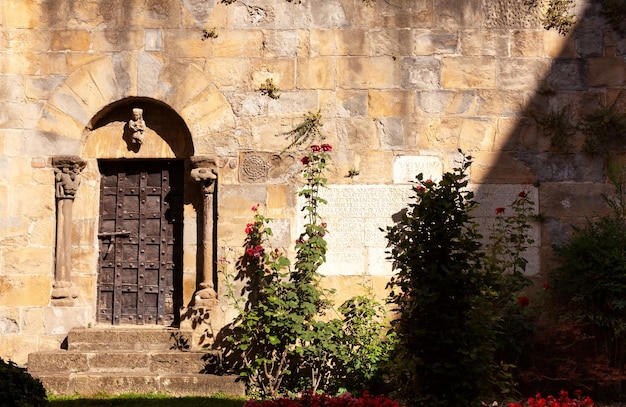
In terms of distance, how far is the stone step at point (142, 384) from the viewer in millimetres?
6258

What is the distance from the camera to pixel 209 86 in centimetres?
698

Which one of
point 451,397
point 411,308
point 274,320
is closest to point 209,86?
point 274,320

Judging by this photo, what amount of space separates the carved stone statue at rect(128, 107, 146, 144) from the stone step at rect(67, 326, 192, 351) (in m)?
1.89

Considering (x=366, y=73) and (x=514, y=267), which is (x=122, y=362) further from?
(x=514, y=267)

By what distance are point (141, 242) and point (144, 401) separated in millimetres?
1769

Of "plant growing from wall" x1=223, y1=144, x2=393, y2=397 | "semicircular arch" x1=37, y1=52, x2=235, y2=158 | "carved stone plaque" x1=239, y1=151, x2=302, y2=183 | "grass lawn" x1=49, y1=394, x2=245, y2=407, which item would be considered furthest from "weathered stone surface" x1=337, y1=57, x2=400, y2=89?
"grass lawn" x1=49, y1=394, x2=245, y2=407

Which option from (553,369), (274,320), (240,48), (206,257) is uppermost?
(240,48)

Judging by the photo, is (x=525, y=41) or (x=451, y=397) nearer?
(x=451, y=397)

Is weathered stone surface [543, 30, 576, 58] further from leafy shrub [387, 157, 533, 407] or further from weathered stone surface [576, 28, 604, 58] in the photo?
leafy shrub [387, 157, 533, 407]

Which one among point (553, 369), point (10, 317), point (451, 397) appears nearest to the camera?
point (451, 397)

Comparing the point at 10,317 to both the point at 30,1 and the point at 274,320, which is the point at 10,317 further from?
the point at 30,1

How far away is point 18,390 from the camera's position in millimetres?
3781

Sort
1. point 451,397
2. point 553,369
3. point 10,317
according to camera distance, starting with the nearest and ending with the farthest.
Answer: point 451,397 → point 553,369 → point 10,317

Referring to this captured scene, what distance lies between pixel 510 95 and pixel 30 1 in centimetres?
479
